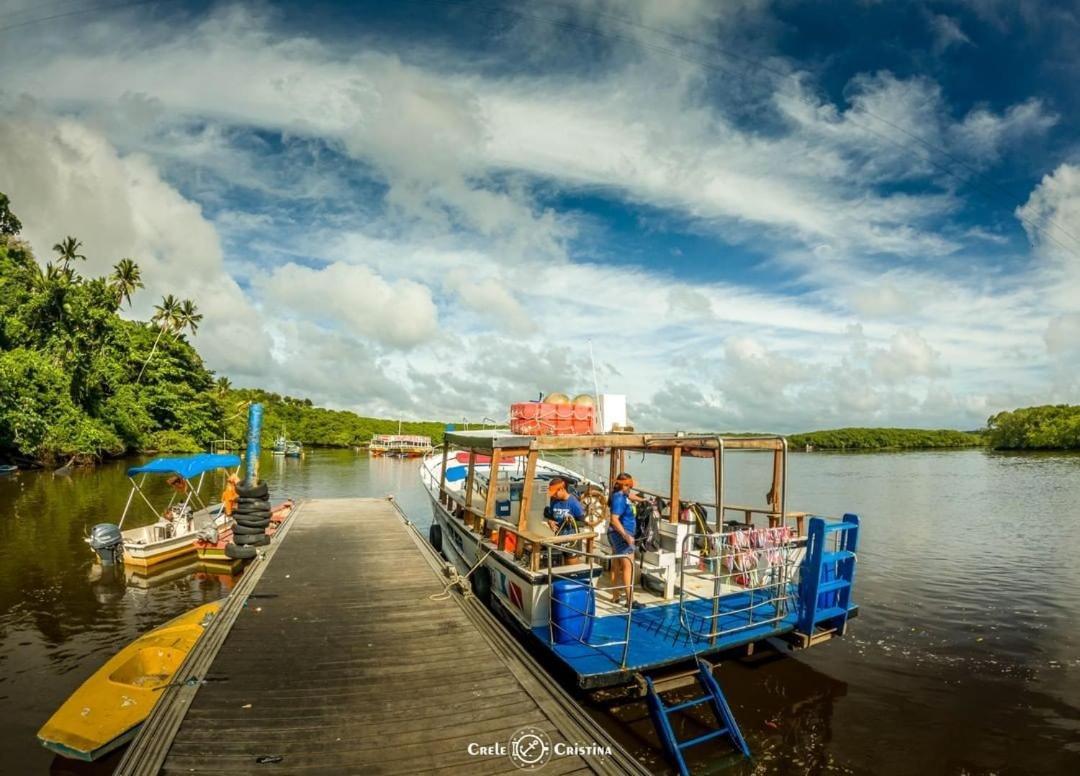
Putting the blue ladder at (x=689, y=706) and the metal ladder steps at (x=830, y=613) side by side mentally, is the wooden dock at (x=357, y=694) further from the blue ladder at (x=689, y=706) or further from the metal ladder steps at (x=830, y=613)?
the metal ladder steps at (x=830, y=613)

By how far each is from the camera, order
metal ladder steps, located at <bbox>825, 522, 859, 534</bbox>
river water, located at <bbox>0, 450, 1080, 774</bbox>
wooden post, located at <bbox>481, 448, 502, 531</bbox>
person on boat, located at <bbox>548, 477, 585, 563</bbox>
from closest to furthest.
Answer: river water, located at <bbox>0, 450, 1080, 774</bbox>
metal ladder steps, located at <bbox>825, 522, 859, 534</bbox>
wooden post, located at <bbox>481, 448, 502, 531</bbox>
person on boat, located at <bbox>548, 477, 585, 563</bbox>

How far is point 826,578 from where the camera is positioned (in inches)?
344

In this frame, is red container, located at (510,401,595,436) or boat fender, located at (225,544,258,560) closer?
red container, located at (510,401,595,436)

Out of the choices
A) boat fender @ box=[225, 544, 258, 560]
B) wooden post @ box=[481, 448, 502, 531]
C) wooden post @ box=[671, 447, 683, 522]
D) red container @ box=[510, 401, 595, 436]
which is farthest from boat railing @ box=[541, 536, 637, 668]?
boat fender @ box=[225, 544, 258, 560]

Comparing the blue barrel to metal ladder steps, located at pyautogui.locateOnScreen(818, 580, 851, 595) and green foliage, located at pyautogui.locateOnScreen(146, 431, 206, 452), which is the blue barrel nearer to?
metal ladder steps, located at pyautogui.locateOnScreen(818, 580, 851, 595)

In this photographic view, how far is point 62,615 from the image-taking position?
1244cm

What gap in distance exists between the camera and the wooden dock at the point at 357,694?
4.86m

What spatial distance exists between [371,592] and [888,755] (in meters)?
8.13

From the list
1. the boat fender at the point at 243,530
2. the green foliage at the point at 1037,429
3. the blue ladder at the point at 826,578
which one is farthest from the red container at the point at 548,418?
the green foliage at the point at 1037,429

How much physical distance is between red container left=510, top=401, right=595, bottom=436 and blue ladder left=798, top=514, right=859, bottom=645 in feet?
15.1

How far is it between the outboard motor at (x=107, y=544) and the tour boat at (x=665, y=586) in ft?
37.2

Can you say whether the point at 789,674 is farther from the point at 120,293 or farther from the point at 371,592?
the point at 120,293

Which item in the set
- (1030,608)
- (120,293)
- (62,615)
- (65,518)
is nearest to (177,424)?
A: (120,293)

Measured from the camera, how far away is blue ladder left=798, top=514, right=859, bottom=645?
828 cm
